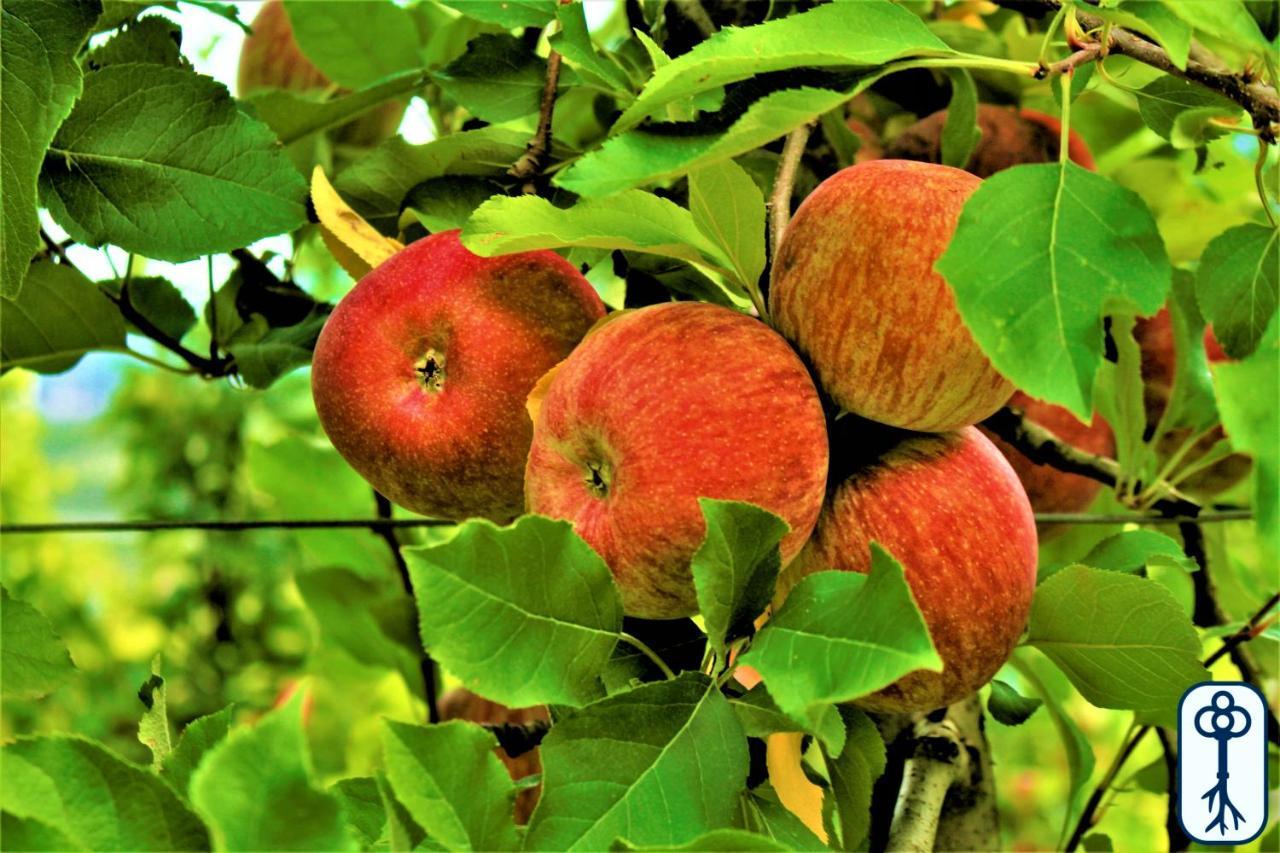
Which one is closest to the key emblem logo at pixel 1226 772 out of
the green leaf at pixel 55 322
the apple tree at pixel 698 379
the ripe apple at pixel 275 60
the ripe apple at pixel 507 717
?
the apple tree at pixel 698 379

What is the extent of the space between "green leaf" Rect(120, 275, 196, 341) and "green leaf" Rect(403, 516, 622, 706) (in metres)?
→ 0.53

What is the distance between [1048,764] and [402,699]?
141 cm

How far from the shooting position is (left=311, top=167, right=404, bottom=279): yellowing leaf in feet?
2.34

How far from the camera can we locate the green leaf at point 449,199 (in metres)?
0.75

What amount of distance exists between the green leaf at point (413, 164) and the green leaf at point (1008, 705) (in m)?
0.41

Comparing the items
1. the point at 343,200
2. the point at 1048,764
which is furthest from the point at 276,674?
the point at 343,200

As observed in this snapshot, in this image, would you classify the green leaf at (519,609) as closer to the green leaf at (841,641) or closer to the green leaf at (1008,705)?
the green leaf at (841,641)

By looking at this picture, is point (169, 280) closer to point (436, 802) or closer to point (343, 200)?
point (343, 200)

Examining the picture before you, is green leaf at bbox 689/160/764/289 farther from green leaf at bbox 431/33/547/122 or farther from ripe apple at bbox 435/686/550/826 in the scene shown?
ripe apple at bbox 435/686/550/826

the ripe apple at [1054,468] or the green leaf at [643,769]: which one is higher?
the green leaf at [643,769]

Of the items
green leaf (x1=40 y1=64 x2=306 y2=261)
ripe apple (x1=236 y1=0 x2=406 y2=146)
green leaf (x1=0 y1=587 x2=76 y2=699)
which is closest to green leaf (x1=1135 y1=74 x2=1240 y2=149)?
green leaf (x1=40 y1=64 x2=306 y2=261)

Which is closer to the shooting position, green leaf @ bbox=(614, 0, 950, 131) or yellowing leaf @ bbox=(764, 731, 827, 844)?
green leaf @ bbox=(614, 0, 950, 131)

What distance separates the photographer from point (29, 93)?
1.90 feet

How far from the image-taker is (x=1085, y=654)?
629mm
